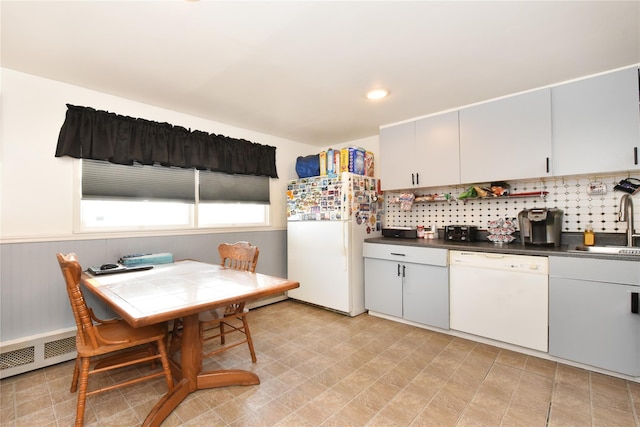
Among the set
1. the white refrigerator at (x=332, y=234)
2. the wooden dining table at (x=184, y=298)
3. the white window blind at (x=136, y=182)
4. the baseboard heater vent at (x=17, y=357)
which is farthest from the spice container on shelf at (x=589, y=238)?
the baseboard heater vent at (x=17, y=357)

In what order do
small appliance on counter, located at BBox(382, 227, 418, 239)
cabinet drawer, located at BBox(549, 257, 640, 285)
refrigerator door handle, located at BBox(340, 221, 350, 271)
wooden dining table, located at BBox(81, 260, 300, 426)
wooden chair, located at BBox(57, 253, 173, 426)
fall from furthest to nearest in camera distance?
small appliance on counter, located at BBox(382, 227, 418, 239) → refrigerator door handle, located at BBox(340, 221, 350, 271) → cabinet drawer, located at BBox(549, 257, 640, 285) → wooden chair, located at BBox(57, 253, 173, 426) → wooden dining table, located at BBox(81, 260, 300, 426)

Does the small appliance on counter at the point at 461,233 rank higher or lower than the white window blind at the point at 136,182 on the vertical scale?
lower

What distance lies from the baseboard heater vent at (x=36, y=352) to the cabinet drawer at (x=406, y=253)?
2.82 meters

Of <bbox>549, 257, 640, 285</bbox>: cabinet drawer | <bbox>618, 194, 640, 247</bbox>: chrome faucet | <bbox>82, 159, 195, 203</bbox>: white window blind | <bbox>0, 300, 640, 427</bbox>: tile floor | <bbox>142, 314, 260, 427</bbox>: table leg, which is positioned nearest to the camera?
<bbox>0, 300, 640, 427</bbox>: tile floor

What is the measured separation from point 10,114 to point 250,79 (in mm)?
1769

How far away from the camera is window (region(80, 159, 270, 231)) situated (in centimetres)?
254

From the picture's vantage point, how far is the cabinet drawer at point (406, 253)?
2.79m

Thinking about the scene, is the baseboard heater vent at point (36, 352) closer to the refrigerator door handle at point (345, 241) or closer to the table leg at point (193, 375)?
the table leg at point (193, 375)

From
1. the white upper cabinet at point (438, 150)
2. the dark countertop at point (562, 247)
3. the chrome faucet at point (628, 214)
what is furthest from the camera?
the white upper cabinet at point (438, 150)

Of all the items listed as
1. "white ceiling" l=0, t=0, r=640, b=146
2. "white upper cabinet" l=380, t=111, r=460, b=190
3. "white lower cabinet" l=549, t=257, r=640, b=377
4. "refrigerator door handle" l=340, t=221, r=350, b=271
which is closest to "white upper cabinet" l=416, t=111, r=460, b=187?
"white upper cabinet" l=380, t=111, r=460, b=190

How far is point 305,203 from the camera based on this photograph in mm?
3639

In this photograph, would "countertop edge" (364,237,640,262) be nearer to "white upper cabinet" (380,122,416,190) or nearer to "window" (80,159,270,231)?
"white upper cabinet" (380,122,416,190)

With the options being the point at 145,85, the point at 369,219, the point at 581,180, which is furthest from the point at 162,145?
the point at 581,180

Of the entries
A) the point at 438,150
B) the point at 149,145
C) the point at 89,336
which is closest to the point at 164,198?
the point at 149,145
